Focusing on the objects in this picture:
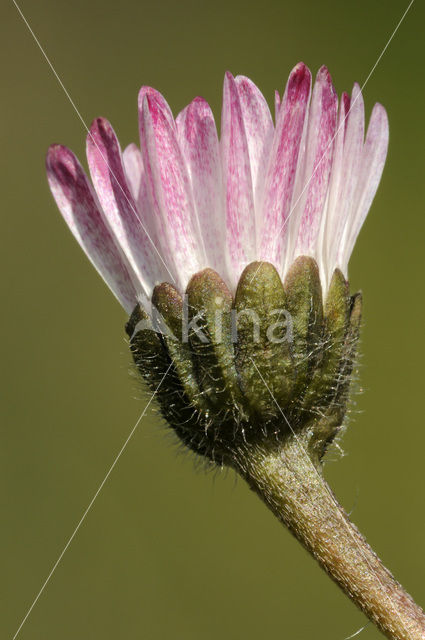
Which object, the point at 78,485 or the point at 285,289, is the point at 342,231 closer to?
the point at 285,289

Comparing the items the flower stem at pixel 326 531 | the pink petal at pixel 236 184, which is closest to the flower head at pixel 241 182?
the pink petal at pixel 236 184

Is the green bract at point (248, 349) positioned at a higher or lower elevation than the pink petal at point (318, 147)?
lower

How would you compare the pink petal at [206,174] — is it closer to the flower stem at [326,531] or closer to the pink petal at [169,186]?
the pink petal at [169,186]

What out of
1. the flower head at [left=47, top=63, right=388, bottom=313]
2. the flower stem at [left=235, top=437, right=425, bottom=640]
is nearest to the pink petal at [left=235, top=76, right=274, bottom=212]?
the flower head at [left=47, top=63, right=388, bottom=313]

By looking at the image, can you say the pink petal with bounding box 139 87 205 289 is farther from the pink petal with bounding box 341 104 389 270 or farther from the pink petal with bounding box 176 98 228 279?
the pink petal with bounding box 341 104 389 270

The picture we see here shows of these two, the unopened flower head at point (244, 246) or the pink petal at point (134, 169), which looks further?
the pink petal at point (134, 169)

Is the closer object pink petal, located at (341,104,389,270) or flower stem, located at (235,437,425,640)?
flower stem, located at (235,437,425,640)

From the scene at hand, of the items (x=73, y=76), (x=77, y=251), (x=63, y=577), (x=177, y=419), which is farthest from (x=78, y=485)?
(x=177, y=419)

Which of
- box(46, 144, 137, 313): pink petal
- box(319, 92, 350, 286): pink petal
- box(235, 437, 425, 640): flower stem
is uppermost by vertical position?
Result: box(46, 144, 137, 313): pink petal

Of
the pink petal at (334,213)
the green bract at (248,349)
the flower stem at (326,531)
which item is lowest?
the flower stem at (326,531)

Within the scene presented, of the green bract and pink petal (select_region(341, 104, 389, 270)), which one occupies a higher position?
pink petal (select_region(341, 104, 389, 270))
